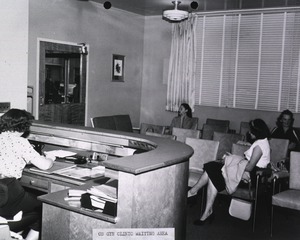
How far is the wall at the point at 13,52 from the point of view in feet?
15.4

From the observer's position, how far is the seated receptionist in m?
3.14

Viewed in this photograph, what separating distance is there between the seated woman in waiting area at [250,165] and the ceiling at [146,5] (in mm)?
4130

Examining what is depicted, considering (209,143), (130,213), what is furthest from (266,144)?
(130,213)

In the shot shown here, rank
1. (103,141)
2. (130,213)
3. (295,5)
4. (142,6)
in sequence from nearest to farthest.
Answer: (130,213)
(103,141)
(295,5)
(142,6)

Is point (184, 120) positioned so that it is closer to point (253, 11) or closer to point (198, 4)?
point (198, 4)

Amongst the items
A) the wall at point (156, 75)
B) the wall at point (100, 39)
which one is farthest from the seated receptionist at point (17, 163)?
the wall at point (156, 75)

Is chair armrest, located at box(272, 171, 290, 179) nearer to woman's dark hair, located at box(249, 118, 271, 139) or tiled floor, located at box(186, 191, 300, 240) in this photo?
woman's dark hair, located at box(249, 118, 271, 139)

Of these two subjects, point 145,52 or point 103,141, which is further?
point 145,52

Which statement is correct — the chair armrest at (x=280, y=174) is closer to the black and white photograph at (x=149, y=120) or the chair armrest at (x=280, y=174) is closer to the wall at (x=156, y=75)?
the black and white photograph at (x=149, y=120)

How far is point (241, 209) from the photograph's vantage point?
4562mm

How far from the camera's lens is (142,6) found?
875 cm

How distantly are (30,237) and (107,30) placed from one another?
620 centimetres

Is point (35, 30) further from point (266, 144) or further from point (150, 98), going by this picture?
point (266, 144)

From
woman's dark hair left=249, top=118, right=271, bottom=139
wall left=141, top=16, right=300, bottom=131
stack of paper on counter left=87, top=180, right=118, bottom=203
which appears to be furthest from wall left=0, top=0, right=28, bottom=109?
wall left=141, top=16, right=300, bottom=131
